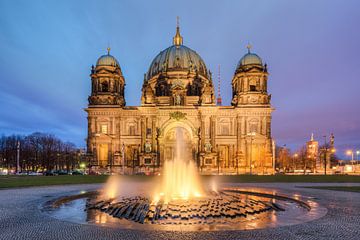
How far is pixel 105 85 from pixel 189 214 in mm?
70972

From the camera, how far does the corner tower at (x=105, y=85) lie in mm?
81062

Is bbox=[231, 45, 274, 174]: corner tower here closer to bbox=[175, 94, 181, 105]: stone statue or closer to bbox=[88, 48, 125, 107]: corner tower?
bbox=[175, 94, 181, 105]: stone statue

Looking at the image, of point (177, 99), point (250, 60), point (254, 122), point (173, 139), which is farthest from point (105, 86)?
point (254, 122)

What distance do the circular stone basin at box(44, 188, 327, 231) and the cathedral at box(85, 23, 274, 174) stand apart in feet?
185

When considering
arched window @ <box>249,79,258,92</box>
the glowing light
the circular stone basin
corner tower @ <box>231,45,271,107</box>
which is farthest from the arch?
the circular stone basin

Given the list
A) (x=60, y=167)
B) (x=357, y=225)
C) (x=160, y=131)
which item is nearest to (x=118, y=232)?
(x=357, y=225)

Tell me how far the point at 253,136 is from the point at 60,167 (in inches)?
2742

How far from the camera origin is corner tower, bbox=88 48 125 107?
81.1 meters

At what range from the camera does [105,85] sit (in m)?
82.9

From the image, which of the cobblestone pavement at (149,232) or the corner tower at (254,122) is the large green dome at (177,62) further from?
the cobblestone pavement at (149,232)

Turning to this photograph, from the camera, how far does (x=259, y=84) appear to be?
3127 inches

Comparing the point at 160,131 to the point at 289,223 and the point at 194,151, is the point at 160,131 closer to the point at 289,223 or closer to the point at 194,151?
the point at 194,151

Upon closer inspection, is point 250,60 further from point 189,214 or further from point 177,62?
point 189,214

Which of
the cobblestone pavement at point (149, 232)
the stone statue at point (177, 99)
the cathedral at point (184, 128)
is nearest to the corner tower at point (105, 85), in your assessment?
the cathedral at point (184, 128)
